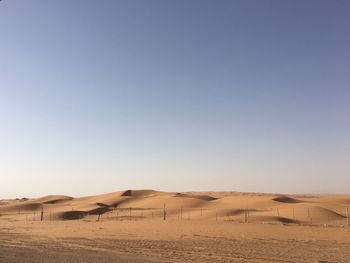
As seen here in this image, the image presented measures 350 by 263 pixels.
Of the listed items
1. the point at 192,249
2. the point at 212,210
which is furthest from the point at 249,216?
the point at 192,249

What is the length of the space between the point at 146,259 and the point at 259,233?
621 inches

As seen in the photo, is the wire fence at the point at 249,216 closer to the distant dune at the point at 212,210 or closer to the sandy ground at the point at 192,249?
the distant dune at the point at 212,210

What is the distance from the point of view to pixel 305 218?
54.2 metres

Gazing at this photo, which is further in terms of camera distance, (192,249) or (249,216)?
(249,216)

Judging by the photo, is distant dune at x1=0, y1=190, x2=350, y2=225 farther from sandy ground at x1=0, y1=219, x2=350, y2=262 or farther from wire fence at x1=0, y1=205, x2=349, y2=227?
sandy ground at x1=0, y1=219, x2=350, y2=262

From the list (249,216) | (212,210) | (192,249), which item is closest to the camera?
(192,249)

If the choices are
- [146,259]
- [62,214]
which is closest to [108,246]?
[146,259]

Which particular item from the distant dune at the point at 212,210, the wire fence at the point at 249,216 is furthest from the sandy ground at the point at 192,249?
the distant dune at the point at 212,210

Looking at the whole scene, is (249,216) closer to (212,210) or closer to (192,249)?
(212,210)

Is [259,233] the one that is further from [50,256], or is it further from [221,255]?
[50,256]

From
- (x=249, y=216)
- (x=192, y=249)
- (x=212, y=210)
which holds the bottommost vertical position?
(x=192, y=249)

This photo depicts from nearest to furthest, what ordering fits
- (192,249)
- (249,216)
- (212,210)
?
(192,249) → (249,216) → (212,210)

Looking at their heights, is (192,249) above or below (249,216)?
below

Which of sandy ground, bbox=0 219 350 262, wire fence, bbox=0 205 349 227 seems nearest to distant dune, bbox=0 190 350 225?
wire fence, bbox=0 205 349 227
